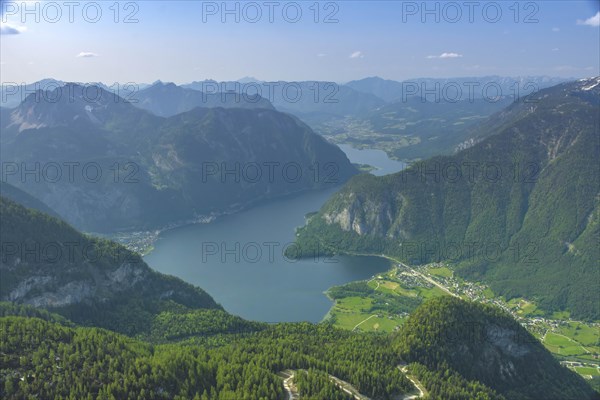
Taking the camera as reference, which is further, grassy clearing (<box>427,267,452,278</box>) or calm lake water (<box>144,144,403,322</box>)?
grassy clearing (<box>427,267,452,278</box>)

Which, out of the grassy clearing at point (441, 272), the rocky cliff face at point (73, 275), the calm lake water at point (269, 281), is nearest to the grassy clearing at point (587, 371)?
the calm lake water at point (269, 281)

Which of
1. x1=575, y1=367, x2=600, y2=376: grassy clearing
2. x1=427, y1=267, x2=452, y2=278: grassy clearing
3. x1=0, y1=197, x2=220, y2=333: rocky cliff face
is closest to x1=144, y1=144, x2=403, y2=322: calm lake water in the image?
x1=427, y1=267, x2=452, y2=278: grassy clearing

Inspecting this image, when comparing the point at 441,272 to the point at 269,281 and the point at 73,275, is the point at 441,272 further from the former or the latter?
the point at 73,275

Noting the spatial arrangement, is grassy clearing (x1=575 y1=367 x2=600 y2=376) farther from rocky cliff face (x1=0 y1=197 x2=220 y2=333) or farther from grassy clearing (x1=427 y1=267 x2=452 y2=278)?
rocky cliff face (x1=0 y1=197 x2=220 y2=333)

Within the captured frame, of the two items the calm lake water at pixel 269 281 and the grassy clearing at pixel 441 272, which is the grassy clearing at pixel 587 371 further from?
the grassy clearing at pixel 441 272

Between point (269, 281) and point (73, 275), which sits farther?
point (269, 281)

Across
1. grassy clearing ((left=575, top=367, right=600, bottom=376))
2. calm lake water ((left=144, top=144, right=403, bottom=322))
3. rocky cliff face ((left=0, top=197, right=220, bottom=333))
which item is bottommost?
grassy clearing ((left=575, top=367, right=600, bottom=376))

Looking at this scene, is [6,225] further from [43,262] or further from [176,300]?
[176,300]

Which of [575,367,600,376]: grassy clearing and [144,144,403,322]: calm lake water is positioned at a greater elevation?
[144,144,403,322]: calm lake water

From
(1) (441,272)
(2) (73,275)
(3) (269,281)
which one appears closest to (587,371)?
(1) (441,272)

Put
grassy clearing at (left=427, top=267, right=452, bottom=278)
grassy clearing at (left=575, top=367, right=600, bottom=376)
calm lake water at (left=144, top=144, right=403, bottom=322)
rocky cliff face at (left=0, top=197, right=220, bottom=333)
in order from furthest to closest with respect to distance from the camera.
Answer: grassy clearing at (left=427, top=267, right=452, bottom=278) < calm lake water at (left=144, top=144, right=403, bottom=322) < grassy clearing at (left=575, top=367, right=600, bottom=376) < rocky cliff face at (left=0, top=197, right=220, bottom=333)

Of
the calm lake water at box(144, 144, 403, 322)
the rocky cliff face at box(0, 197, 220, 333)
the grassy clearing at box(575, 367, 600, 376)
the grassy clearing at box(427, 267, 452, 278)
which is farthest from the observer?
the grassy clearing at box(427, 267, 452, 278)

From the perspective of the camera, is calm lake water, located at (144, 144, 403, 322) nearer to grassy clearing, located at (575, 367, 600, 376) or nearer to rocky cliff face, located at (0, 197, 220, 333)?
rocky cliff face, located at (0, 197, 220, 333)
